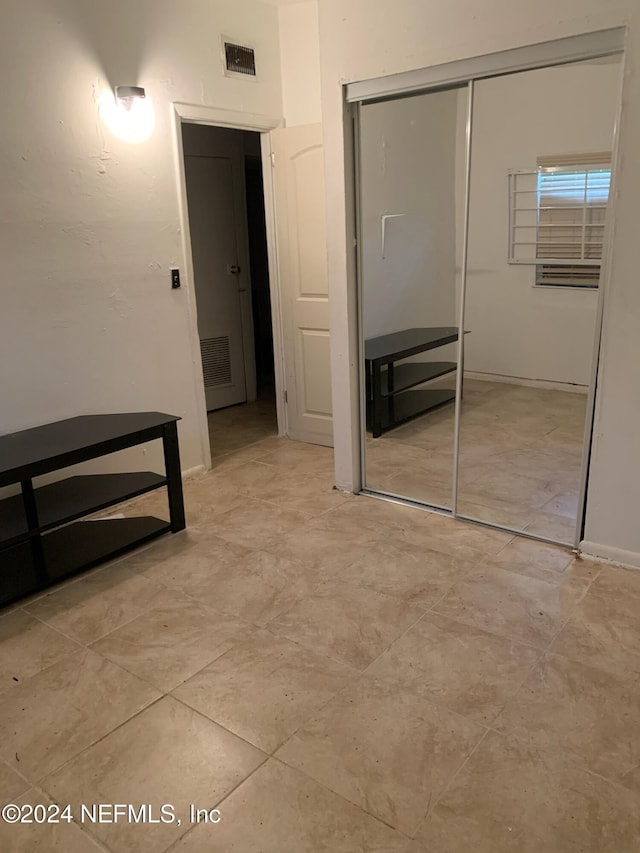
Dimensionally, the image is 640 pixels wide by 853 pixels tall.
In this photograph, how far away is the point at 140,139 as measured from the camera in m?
3.40

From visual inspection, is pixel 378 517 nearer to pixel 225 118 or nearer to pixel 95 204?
pixel 95 204

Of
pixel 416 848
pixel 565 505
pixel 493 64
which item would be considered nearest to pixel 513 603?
pixel 565 505

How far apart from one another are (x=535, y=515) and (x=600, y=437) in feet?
1.94

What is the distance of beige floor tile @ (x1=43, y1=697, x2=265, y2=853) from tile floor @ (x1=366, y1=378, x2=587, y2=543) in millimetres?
1804

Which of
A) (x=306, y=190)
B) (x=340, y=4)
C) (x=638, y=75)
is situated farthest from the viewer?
(x=306, y=190)

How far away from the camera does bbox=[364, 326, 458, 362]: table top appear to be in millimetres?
3285

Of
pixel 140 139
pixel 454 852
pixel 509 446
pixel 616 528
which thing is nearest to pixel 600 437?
pixel 616 528

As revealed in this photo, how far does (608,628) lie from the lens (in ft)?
7.80

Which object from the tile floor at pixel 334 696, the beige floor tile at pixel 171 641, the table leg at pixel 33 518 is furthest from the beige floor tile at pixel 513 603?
the table leg at pixel 33 518

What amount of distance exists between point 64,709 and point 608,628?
1888 mm

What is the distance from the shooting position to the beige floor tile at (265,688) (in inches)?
78.2

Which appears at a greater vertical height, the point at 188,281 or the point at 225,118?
the point at 225,118

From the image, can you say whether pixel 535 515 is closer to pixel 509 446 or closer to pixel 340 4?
pixel 509 446

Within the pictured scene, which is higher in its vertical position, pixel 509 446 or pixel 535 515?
pixel 509 446
